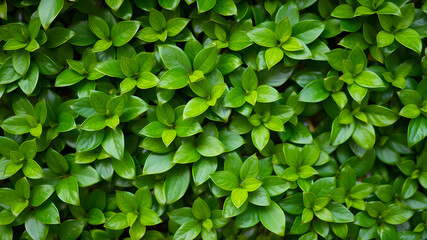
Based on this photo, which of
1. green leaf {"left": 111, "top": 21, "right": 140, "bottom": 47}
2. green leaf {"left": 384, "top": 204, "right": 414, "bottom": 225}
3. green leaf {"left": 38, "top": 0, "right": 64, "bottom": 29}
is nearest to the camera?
green leaf {"left": 38, "top": 0, "right": 64, "bottom": 29}

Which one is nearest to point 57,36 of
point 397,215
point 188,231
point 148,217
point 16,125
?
point 16,125

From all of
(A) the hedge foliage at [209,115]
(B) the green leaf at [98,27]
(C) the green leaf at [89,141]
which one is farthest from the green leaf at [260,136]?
(B) the green leaf at [98,27]

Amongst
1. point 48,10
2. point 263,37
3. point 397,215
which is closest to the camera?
point 48,10

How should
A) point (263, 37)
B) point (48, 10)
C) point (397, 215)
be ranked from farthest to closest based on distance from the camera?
point (397, 215)
point (263, 37)
point (48, 10)

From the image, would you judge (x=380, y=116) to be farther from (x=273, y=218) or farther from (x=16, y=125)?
(x=16, y=125)

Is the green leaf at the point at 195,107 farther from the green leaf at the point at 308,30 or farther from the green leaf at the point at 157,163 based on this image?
the green leaf at the point at 308,30

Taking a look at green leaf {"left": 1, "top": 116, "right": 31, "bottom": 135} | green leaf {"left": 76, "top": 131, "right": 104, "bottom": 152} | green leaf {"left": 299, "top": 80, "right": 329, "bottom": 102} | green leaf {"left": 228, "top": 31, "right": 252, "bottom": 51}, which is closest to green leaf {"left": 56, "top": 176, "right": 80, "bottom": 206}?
green leaf {"left": 76, "top": 131, "right": 104, "bottom": 152}

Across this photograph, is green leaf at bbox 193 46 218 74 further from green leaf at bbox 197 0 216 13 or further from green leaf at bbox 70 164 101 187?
green leaf at bbox 70 164 101 187

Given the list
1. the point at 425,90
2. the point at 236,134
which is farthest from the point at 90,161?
the point at 425,90
